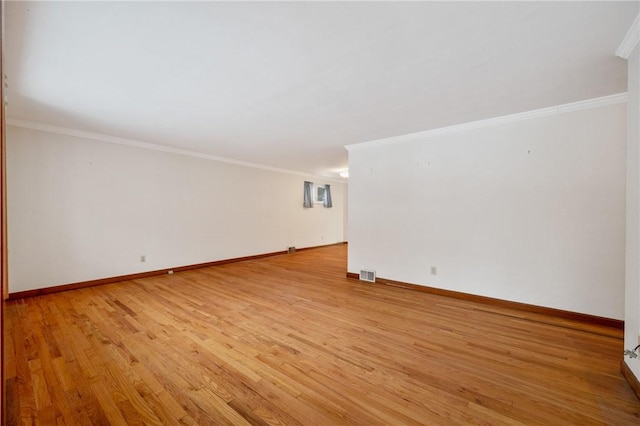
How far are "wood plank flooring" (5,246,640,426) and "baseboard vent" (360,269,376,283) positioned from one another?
881 millimetres

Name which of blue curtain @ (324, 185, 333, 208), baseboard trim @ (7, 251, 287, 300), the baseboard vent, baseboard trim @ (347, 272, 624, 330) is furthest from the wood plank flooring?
blue curtain @ (324, 185, 333, 208)

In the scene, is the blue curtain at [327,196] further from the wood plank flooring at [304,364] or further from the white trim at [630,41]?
the white trim at [630,41]

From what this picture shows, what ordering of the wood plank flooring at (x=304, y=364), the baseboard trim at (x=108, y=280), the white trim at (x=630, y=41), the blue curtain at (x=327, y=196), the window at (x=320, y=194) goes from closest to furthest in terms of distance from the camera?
the wood plank flooring at (x=304, y=364), the white trim at (x=630, y=41), the baseboard trim at (x=108, y=280), the window at (x=320, y=194), the blue curtain at (x=327, y=196)

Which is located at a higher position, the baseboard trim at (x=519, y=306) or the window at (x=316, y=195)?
the window at (x=316, y=195)

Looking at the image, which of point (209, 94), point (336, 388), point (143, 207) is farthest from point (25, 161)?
point (336, 388)

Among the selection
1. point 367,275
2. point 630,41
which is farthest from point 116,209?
point 630,41

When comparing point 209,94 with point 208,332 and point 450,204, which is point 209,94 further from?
point 450,204

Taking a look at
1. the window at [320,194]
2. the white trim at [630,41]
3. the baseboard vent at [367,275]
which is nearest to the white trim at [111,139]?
the window at [320,194]

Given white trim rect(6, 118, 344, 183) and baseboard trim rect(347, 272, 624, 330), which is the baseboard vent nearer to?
baseboard trim rect(347, 272, 624, 330)

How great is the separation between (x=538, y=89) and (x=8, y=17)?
4.16m

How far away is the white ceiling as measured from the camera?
5.17ft

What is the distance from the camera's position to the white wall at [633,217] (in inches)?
68.3

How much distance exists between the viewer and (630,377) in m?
1.77

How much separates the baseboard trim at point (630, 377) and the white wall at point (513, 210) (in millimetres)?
1036
